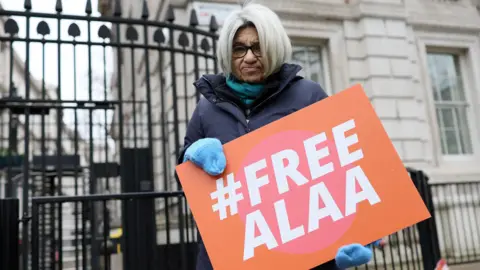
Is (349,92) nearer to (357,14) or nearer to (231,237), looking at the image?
(231,237)

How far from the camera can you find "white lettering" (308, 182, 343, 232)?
60.6 inches

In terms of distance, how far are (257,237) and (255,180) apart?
0.71 ft

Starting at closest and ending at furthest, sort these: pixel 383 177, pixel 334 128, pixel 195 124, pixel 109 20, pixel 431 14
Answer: pixel 383 177 < pixel 334 128 < pixel 195 124 < pixel 109 20 < pixel 431 14

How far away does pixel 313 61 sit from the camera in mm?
8805

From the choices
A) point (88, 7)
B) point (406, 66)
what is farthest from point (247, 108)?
point (406, 66)

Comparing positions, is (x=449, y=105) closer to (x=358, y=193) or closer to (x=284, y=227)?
(x=358, y=193)

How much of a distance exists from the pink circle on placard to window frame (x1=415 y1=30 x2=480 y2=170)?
7920mm

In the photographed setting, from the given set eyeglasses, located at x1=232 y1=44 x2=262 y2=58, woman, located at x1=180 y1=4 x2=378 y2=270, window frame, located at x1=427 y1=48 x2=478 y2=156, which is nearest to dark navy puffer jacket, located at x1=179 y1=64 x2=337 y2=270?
woman, located at x1=180 y1=4 x2=378 y2=270

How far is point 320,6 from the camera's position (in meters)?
8.51

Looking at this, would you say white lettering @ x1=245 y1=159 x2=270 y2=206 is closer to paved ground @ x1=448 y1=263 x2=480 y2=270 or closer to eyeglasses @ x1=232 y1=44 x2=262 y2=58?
eyeglasses @ x1=232 y1=44 x2=262 y2=58

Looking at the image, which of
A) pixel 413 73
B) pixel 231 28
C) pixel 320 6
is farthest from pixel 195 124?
pixel 413 73

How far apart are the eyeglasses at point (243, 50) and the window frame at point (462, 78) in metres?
7.98

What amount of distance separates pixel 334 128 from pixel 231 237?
58 cm

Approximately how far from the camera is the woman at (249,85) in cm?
169
